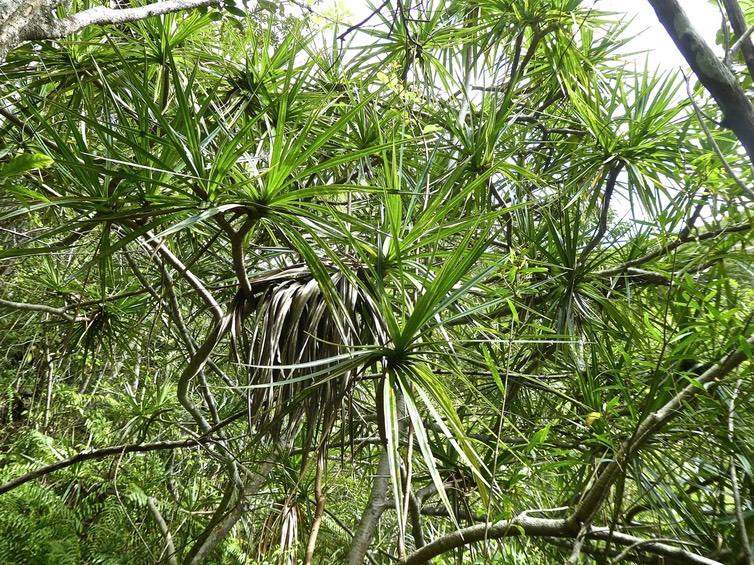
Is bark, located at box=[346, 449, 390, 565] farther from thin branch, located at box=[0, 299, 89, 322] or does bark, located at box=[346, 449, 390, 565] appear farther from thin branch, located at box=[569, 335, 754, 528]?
thin branch, located at box=[0, 299, 89, 322]

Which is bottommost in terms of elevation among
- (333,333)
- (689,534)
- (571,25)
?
(689,534)

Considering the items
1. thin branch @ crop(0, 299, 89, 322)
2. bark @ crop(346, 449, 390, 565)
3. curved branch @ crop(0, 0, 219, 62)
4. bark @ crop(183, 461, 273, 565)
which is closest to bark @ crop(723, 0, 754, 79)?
curved branch @ crop(0, 0, 219, 62)

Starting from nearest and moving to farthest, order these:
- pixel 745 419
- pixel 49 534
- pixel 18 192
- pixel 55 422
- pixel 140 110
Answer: pixel 18 192, pixel 140 110, pixel 745 419, pixel 49 534, pixel 55 422

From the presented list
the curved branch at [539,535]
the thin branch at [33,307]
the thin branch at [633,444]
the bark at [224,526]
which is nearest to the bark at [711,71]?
the thin branch at [633,444]

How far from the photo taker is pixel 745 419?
1.24 m

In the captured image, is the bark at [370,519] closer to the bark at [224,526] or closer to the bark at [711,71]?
the bark at [224,526]

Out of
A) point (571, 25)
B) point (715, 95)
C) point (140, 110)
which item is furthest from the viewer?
point (571, 25)

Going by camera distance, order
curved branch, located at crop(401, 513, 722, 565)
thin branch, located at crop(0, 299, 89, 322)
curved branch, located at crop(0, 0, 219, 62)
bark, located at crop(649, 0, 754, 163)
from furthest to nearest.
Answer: thin branch, located at crop(0, 299, 89, 322)
curved branch, located at crop(401, 513, 722, 565)
curved branch, located at crop(0, 0, 219, 62)
bark, located at crop(649, 0, 754, 163)

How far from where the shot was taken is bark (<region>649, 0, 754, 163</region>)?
406 mm

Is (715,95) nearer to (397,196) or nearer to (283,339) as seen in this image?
(397,196)

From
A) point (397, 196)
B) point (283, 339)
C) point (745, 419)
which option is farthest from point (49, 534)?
point (745, 419)

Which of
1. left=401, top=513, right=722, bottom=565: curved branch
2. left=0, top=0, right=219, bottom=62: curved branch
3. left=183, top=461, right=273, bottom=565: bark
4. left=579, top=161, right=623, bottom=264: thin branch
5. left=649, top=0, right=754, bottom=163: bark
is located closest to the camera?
left=649, top=0, right=754, bottom=163: bark

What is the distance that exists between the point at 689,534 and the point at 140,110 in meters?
1.42

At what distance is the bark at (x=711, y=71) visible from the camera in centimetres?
41
